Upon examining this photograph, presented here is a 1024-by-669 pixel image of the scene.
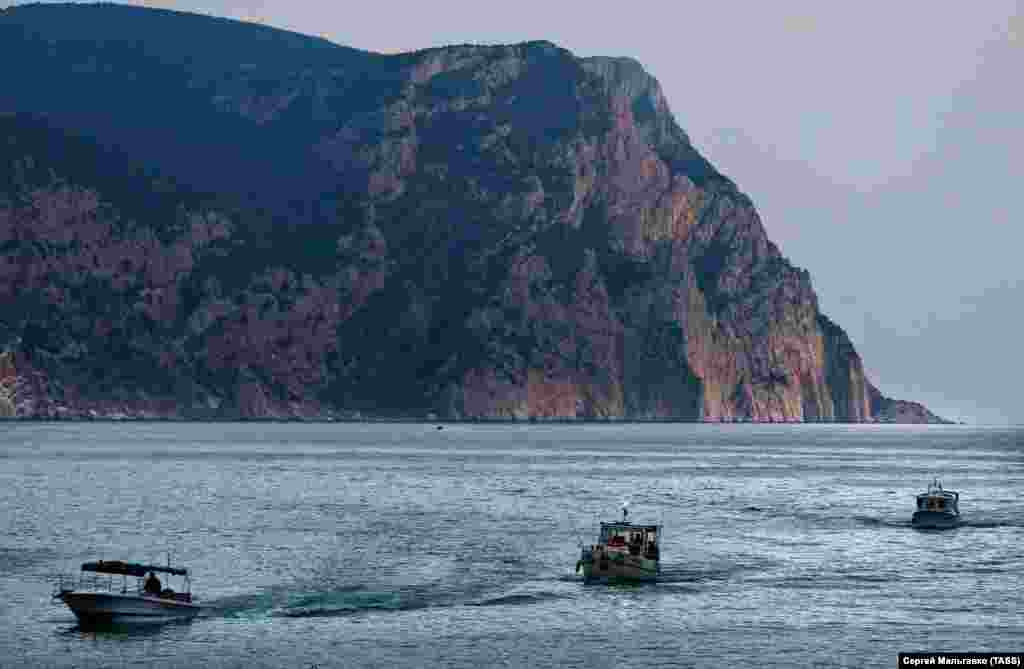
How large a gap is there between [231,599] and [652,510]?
7359 centimetres

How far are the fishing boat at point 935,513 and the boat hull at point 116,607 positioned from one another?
7689cm

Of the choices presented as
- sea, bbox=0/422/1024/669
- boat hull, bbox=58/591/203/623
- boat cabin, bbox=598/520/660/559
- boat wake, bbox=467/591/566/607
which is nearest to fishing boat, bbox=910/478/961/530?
sea, bbox=0/422/1024/669

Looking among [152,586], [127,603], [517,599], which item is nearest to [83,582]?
[152,586]

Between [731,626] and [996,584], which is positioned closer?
[731,626]

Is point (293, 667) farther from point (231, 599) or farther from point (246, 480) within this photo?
point (246, 480)

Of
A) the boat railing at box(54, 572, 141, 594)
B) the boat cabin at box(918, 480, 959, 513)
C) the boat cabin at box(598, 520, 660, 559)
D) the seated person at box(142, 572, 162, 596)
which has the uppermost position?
the boat cabin at box(918, 480, 959, 513)

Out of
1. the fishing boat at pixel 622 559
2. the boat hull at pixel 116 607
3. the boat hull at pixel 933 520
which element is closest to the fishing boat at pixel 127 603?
the boat hull at pixel 116 607

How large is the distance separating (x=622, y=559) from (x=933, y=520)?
48.2 metres

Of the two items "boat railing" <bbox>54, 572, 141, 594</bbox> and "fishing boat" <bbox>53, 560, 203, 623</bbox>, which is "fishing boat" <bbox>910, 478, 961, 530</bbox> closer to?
"boat railing" <bbox>54, 572, 141, 594</bbox>

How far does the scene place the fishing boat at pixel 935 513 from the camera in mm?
142125

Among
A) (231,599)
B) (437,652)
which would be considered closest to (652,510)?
(231,599)

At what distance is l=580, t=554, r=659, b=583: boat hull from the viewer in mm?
103188

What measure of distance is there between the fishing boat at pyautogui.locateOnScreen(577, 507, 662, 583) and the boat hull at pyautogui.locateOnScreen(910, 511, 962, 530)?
43.6 m

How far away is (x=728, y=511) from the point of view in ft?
527
